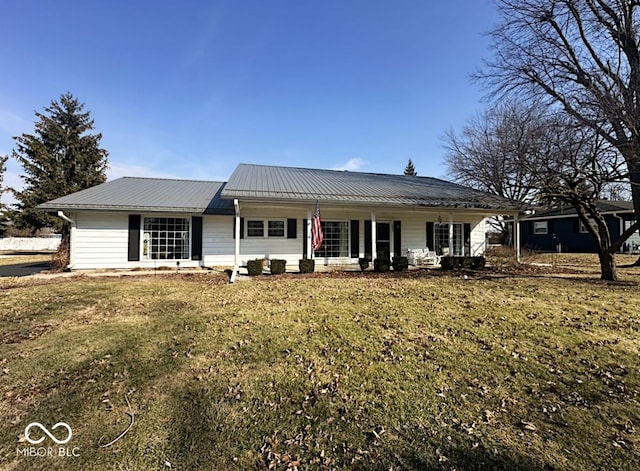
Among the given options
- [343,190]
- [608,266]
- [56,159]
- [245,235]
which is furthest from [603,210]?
[56,159]

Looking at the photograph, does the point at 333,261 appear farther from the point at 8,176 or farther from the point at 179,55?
the point at 8,176

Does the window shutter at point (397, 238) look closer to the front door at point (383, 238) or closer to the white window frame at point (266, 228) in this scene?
the front door at point (383, 238)

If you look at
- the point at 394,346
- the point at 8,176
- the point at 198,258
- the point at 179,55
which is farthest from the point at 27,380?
the point at 8,176

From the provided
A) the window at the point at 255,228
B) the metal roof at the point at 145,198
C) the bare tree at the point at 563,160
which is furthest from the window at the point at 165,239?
the bare tree at the point at 563,160

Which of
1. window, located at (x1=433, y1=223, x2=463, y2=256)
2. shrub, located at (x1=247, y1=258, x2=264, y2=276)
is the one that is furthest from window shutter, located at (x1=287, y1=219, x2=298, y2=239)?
window, located at (x1=433, y1=223, x2=463, y2=256)

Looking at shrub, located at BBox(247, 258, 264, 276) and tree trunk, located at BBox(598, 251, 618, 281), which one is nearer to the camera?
tree trunk, located at BBox(598, 251, 618, 281)

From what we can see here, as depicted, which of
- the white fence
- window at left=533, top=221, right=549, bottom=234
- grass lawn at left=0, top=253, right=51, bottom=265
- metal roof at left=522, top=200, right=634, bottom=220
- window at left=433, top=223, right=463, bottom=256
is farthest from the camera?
the white fence

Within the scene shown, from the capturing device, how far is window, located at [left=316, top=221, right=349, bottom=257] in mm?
14558

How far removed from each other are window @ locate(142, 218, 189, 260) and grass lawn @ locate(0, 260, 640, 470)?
5.87 metres

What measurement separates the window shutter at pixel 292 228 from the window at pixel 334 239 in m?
1.27

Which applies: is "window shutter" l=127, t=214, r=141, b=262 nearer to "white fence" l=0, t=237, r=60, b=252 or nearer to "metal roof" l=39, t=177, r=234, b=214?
"metal roof" l=39, t=177, r=234, b=214

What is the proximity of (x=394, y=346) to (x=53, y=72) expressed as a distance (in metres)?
15.1

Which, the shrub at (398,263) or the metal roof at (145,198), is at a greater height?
the metal roof at (145,198)

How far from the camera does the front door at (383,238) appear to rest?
15.1 metres
